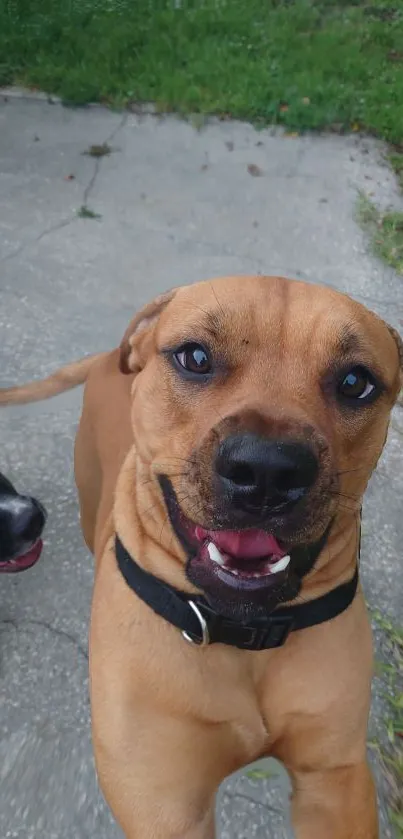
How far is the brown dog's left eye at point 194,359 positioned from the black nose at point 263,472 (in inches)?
11.8

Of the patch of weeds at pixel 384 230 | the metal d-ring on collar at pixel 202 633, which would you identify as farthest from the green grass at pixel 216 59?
the metal d-ring on collar at pixel 202 633

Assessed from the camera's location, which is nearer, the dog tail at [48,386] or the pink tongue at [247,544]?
the pink tongue at [247,544]

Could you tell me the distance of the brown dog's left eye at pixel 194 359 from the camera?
5.53ft

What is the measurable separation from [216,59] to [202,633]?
4.99 m

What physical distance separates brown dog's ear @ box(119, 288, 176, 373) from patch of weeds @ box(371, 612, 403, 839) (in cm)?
131

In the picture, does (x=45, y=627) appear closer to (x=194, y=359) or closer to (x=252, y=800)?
(x=252, y=800)

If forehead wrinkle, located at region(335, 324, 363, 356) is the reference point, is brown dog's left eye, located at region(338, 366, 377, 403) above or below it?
below

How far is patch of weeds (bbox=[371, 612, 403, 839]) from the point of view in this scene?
7.44ft

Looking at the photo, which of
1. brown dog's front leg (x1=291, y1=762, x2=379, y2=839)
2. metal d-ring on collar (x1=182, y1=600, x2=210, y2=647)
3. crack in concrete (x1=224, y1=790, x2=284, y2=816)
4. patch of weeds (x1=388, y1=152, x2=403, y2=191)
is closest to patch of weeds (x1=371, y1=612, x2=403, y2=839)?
Answer: crack in concrete (x1=224, y1=790, x2=284, y2=816)

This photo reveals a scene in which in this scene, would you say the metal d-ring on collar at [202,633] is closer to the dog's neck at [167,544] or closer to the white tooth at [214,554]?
the dog's neck at [167,544]

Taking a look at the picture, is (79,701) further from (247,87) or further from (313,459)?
(247,87)

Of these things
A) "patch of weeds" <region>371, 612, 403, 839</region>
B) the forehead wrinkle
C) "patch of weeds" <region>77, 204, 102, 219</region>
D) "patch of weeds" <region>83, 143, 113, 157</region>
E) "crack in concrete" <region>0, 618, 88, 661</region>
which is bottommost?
"crack in concrete" <region>0, 618, 88, 661</region>

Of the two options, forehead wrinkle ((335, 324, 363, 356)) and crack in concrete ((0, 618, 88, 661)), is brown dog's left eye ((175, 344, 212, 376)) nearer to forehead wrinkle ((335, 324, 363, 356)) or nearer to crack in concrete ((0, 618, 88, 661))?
forehead wrinkle ((335, 324, 363, 356))

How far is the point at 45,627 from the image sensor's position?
104 inches
